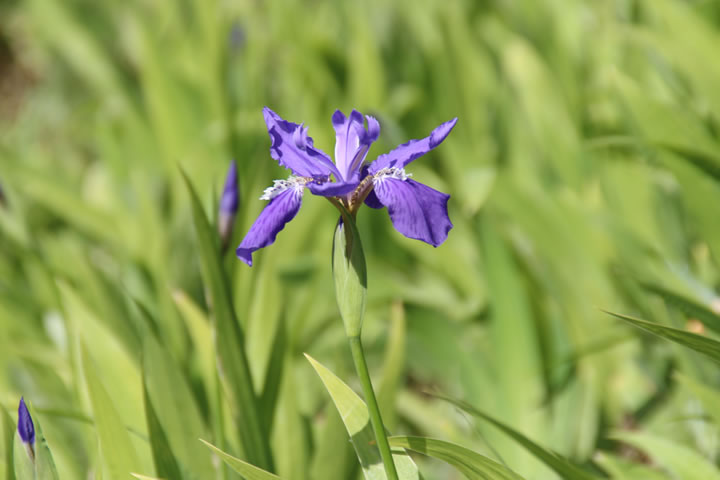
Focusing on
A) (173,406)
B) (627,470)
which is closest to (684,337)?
(627,470)

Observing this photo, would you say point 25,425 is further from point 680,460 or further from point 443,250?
point 443,250

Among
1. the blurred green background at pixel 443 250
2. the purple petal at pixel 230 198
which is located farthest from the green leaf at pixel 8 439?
the purple petal at pixel 230 198

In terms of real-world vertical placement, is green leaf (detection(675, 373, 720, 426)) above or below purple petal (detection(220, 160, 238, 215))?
below

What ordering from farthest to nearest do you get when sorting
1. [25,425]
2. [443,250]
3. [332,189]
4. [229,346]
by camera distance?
[443,250] → [229,346] → [25,425] → [332,189]

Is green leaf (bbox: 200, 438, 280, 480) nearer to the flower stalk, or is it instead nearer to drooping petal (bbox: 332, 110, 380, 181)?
the flower stalk

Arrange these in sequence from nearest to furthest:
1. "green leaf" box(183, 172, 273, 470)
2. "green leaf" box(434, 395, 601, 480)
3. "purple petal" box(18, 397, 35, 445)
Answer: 1. "purple petal" box(18, 397, 35, 445)
2. "green leaf" box(434, 395, 601, 480)
3. "green leaf" box(183, 172, 273, 470)

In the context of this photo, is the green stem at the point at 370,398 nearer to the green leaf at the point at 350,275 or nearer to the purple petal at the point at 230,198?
the green leaf at the point at 350,275

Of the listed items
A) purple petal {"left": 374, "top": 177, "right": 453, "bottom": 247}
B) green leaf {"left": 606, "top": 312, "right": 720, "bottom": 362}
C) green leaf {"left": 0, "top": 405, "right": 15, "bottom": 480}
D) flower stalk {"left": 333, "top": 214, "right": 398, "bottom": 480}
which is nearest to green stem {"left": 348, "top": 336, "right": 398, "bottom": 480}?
flower stalk {"left": 333, "top": 214, "right": 398, "bottom": 480}
